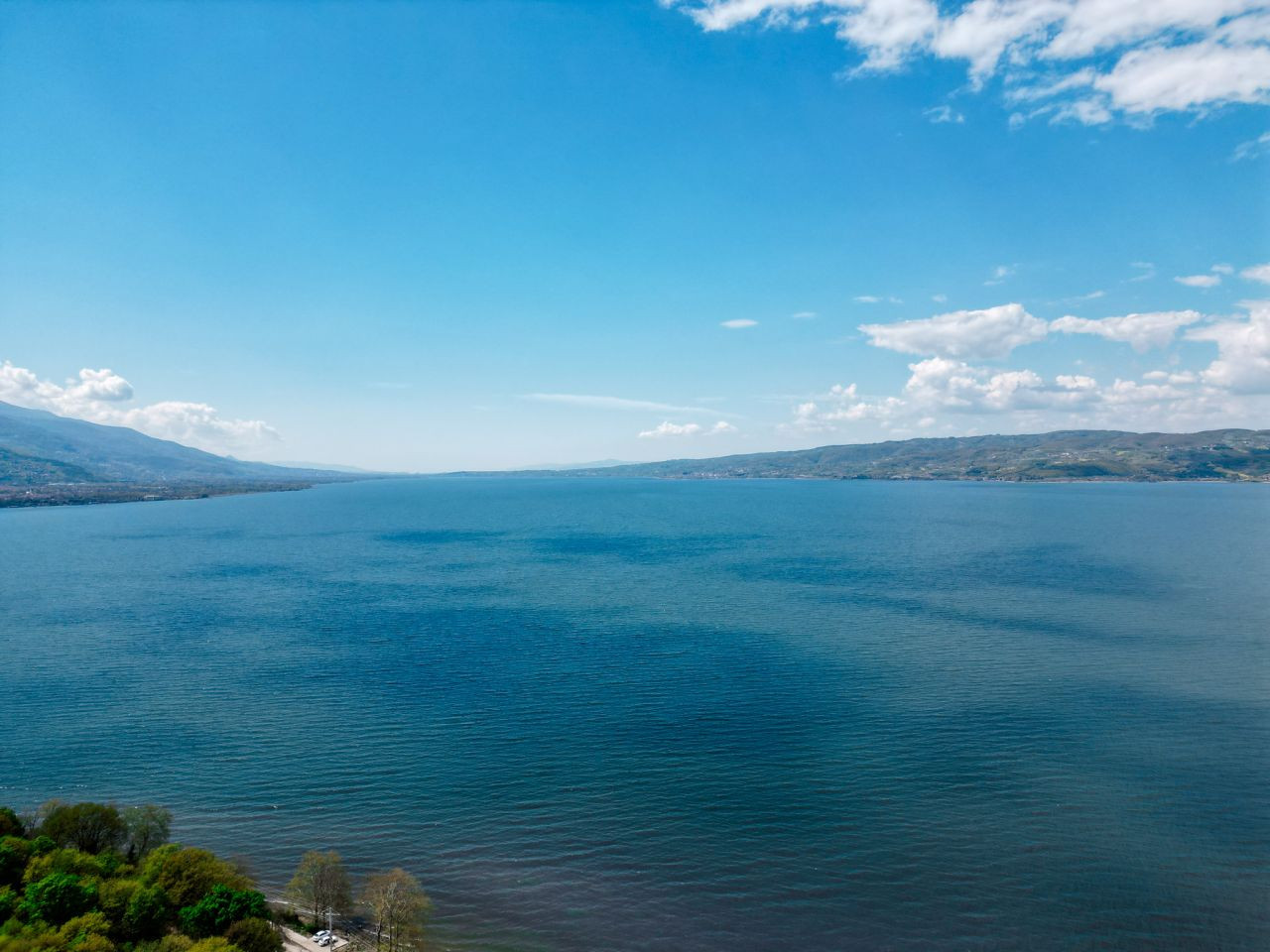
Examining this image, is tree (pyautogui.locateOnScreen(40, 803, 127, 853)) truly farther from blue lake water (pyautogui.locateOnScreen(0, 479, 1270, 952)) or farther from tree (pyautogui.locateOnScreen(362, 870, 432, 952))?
tree (pyautogui.locateOnScreen(362, 870, 432, 952))

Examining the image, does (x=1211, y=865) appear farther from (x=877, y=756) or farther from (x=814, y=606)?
(x=814, y=606)

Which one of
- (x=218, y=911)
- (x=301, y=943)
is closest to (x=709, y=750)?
(x=301, y=943)

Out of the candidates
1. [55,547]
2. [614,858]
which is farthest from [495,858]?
[55,547]

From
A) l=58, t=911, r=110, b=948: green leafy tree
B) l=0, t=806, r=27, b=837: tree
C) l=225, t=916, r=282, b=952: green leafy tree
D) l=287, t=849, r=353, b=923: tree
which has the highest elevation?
l=58, t=911, r=110, b=948: green leafy tree

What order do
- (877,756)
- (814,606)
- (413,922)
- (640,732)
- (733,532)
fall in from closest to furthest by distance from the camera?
(413,922) < (877,756) < (640,732) < (814,606) < (733,532)

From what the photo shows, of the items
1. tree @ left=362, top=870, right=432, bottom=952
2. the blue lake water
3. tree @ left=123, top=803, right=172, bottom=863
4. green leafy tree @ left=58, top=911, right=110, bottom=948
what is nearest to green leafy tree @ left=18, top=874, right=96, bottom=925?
green leafy tree @ left=58, top=911, right=110, bottom=948

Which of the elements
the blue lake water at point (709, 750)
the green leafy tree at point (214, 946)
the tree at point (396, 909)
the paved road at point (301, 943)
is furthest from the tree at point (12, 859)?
the tree at point (396, 909)

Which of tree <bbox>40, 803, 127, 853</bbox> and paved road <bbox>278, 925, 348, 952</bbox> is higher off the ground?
tree <bbox>40, 803, 127, 853</bbox>
